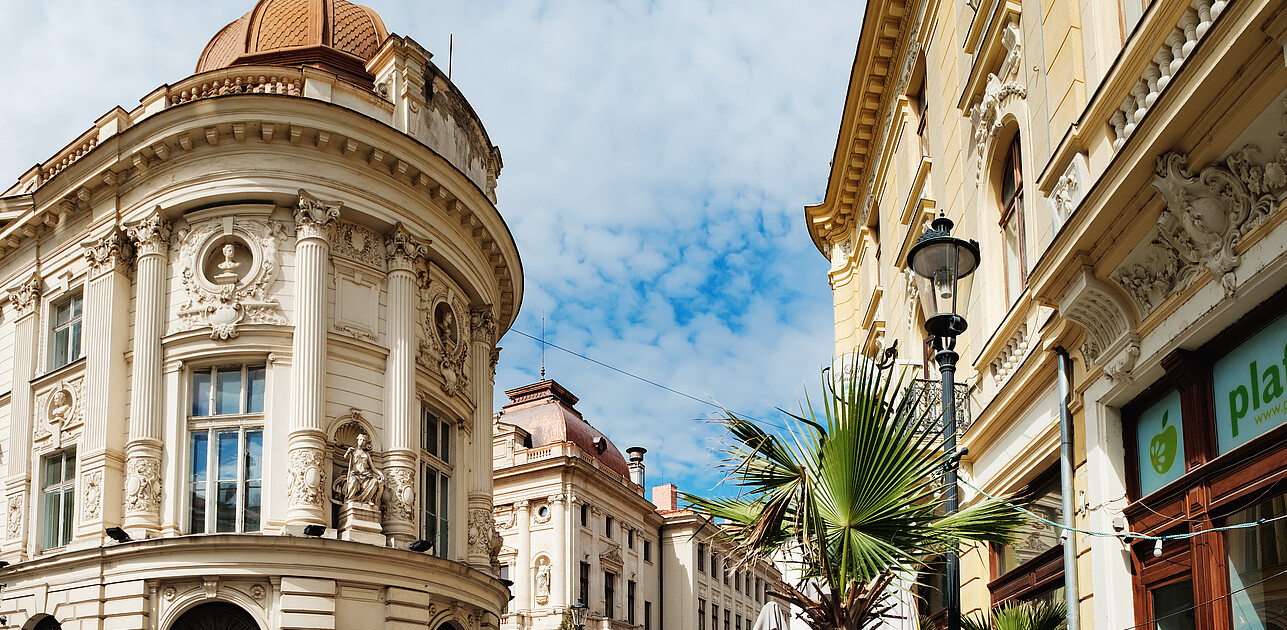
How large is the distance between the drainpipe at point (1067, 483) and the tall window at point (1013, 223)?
2.31m

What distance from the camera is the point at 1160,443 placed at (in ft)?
30.7

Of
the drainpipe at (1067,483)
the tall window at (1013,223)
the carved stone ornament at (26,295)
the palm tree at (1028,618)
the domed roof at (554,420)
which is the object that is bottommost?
the palm tree at (1028,618)

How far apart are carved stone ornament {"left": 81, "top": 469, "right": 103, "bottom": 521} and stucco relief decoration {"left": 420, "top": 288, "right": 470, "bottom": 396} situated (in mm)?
7136

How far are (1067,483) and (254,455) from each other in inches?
739

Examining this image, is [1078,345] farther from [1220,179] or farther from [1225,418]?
[1220,179]

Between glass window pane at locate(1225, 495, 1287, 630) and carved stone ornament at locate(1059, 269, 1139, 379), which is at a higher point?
carved stone ornament at locate(1059, 269, 1139, 379)

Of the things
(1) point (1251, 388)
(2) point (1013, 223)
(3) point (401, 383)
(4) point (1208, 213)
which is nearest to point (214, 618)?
(3) point (401, 383)

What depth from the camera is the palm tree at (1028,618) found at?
10031 mm

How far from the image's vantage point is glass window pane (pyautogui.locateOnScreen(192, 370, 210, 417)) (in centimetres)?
2572

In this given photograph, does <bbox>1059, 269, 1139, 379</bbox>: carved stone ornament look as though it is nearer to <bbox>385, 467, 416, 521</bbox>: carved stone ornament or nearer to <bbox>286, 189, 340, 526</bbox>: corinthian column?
<bbox>286, 189, 340, 526</bbox>: corinthian column

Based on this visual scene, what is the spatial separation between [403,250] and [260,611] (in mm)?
8294

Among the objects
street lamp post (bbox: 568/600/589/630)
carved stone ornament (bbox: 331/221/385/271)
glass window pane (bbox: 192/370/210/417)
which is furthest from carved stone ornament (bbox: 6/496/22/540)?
street lamp post (bbox: 568/600/589/630)

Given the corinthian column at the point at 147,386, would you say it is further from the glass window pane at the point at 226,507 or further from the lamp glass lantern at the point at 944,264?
the lamp glass lantern at the point at 944,264

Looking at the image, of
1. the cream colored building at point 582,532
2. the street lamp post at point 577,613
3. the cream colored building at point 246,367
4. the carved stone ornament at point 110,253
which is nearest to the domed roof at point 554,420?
the cream colored building at point 582,532
